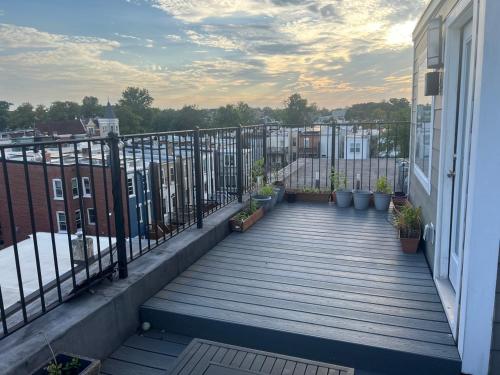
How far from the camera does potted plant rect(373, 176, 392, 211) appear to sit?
200 inches

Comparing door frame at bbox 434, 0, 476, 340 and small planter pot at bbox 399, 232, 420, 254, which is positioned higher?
door frame at bbox 434, 0, 476, 340

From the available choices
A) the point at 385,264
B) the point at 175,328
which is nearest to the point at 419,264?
the point at 385,264

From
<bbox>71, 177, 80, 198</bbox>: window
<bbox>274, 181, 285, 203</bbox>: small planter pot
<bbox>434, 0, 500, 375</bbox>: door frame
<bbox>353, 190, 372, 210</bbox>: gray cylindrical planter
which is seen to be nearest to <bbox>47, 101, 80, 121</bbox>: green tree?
<bbox>71, 177, 80, 198</bbox>: window

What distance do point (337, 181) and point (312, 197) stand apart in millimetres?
468

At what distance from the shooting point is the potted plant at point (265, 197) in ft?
15.9

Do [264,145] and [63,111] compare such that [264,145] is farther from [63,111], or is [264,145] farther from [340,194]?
[63,111]

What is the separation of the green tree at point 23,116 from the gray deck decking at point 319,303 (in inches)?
622

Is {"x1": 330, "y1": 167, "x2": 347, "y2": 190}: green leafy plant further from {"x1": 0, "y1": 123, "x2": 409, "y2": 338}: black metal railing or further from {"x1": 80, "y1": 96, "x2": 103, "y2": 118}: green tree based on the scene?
{"x1": 80, "y1": 96, "x2": 103, "y2": 118}: green tree

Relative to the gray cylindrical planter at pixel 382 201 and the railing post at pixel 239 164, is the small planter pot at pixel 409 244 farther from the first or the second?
the railing post at pixel 239 164

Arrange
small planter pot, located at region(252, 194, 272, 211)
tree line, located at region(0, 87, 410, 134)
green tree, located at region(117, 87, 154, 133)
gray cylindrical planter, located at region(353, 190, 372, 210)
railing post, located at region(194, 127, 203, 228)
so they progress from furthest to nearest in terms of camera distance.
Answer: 1. green tree, located at region(117, 87, 154, 133)
2. tree line, located at region(0, 87, 410, 134)
3. gray cylindrical planter, located at region(353, 190, 372, 210)
4. small planter pot, located at region(252, 194, 272, 211)
5. railing post, located at region(194, 127, 203, 228)

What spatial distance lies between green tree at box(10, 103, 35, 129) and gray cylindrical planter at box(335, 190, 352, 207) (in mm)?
15008

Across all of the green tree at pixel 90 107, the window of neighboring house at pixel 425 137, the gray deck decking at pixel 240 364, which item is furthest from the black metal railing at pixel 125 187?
the green tree at pixel 90 107

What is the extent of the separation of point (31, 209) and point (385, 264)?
9.02 feet

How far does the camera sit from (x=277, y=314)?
229cm
